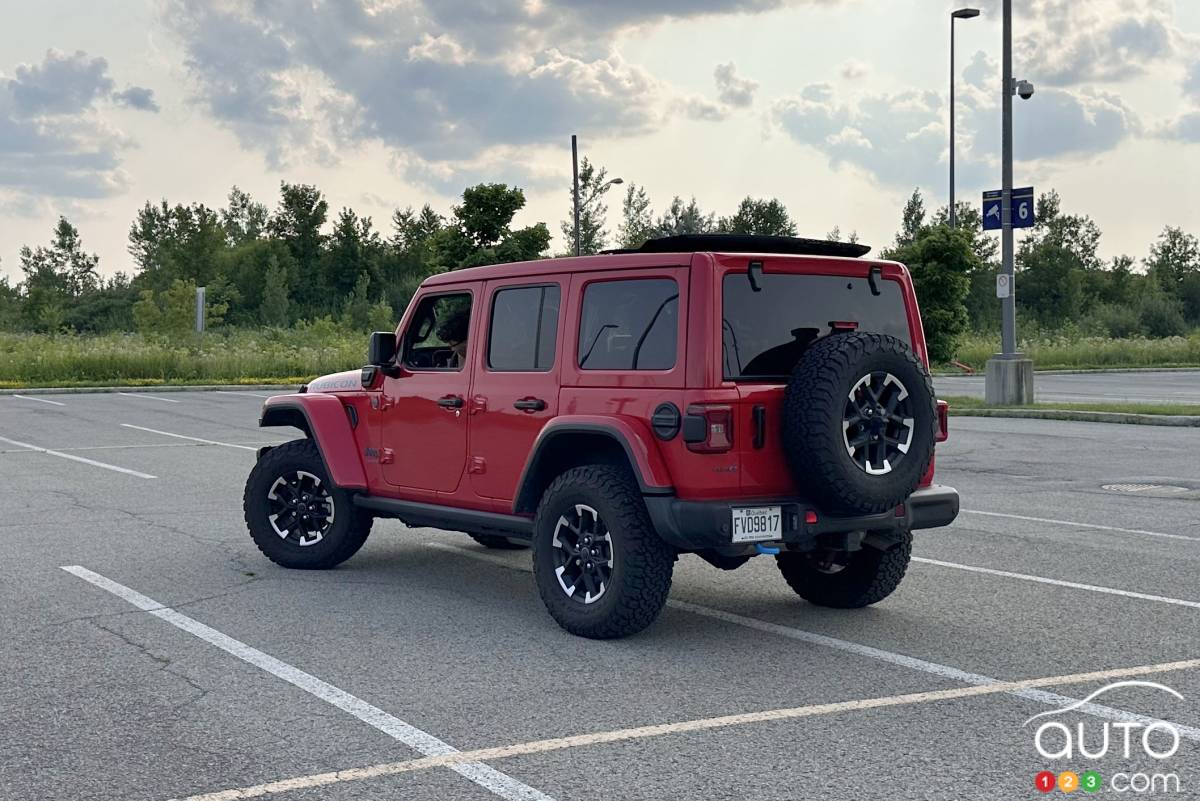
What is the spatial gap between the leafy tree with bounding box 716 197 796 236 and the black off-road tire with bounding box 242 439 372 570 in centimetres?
7194

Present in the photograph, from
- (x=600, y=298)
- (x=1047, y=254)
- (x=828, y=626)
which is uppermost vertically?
(x=1047, y=254)

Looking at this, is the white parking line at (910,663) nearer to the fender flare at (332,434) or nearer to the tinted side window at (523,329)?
the tinted side window at (523,329)

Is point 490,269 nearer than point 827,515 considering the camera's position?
No

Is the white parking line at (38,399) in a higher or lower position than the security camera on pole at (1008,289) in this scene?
lower

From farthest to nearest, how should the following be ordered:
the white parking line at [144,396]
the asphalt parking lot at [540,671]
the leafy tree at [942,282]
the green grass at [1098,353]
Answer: the green grass at [1098,353] < the white parking line at [144,396] < the leafy tree at [942,282] < the asphalt parking lot at [540,671]

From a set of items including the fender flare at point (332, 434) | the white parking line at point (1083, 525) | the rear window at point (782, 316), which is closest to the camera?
the rear window at point (782, 316)

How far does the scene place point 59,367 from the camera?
128ft

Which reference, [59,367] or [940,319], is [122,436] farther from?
[59,367]

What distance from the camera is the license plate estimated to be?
6285 millimetres

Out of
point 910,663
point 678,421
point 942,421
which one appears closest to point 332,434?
point 678,421

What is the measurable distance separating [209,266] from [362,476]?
90.0 metres

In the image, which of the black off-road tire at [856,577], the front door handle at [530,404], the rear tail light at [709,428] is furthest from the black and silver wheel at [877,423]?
the front door handle at [530,404]

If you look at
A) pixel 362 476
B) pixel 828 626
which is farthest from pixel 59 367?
pixel 828 626

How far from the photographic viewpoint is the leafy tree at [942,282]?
25859 mm
